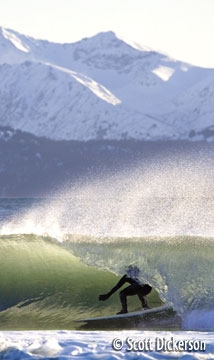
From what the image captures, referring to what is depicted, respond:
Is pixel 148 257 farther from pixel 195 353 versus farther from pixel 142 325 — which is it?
pixel 195 353

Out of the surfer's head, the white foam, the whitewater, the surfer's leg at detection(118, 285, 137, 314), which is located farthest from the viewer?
the surfer's head

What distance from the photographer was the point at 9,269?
1855cm

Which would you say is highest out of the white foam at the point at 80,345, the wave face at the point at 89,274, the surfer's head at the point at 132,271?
the white foam at the point at 80,345

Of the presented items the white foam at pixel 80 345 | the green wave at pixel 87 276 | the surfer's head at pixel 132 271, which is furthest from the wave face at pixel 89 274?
the white foam at pixel 80 345

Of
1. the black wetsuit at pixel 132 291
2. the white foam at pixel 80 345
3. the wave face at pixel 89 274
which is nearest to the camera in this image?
the white foam at pixel 80 345

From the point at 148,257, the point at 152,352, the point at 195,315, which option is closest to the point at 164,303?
the point at 195,315

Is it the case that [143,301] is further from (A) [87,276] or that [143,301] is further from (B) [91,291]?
(A) [87,276]

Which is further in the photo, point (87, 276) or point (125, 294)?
point (87, 276)

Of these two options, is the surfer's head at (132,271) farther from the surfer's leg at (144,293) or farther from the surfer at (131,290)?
the surfer's leg at (144,293)

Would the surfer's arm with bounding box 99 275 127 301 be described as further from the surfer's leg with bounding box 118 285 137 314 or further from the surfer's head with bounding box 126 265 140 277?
the surfer's head with bounding box 126 265 140 277

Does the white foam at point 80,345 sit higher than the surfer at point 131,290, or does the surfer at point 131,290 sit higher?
the white foam at point 80,345

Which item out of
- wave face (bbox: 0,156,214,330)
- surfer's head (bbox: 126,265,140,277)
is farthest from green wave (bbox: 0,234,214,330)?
surfer's head (bbox: 126,265,140,277)

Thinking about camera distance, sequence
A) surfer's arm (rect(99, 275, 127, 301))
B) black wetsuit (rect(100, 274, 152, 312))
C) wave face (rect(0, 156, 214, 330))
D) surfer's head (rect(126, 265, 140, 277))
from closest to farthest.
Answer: black wetsuit (rect(100, 274, 152, 312)), surfer's arm (rect(99, 275, 127, 301)), wave face (rect(0, 156, 214, 330)), surfer's head (rect(126, 265, 140, 277))

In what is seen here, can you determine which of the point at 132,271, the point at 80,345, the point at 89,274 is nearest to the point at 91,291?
the point at 89,274
